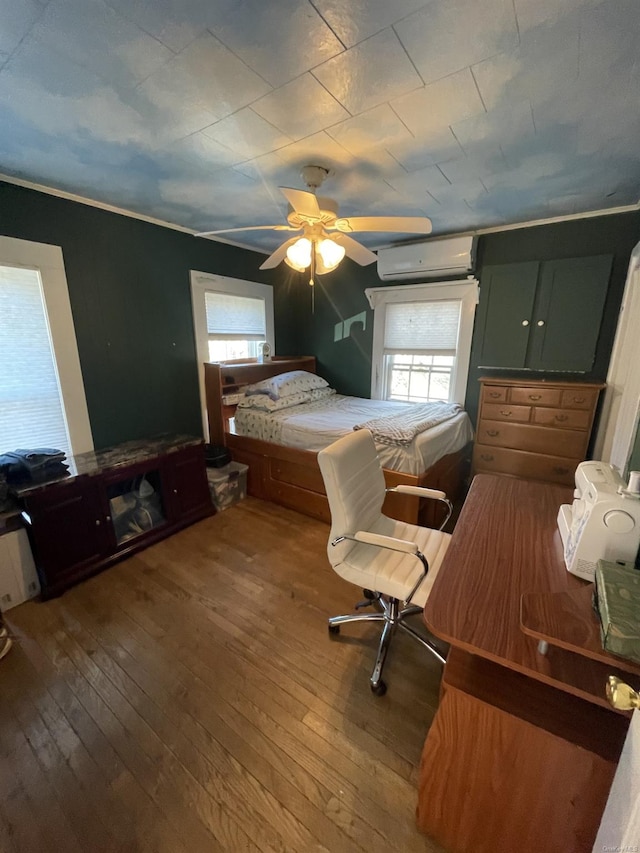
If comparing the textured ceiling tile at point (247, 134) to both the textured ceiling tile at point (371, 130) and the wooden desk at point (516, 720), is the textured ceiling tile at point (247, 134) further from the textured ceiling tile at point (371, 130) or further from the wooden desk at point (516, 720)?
the wooden desk at point (516, 720)

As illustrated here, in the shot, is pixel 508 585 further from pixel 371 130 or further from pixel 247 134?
pixel 247 134

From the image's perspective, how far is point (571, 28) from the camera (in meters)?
1.07

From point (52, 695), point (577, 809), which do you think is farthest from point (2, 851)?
point (577, 809)

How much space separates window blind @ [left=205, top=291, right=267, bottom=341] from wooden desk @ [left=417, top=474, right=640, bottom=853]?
3.22 meters

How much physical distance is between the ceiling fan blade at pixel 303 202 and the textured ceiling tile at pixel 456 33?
0.62m

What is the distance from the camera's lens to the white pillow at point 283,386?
11.0 ft

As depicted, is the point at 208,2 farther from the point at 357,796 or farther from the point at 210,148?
the point at 357,796

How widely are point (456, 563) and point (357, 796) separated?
35.1 inches

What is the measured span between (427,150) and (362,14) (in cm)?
89

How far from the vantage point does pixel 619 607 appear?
752 millimetres

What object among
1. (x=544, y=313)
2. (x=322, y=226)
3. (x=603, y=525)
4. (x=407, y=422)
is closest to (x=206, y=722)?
(x=603, y=525)

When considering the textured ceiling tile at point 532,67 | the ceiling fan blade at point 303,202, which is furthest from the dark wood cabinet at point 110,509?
the textured ceiling tile at point 532,67

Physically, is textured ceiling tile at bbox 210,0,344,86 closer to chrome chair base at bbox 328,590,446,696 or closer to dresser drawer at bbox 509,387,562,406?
chrome chair base at bbox 328,590,446,696

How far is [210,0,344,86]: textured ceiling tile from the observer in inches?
40.5
